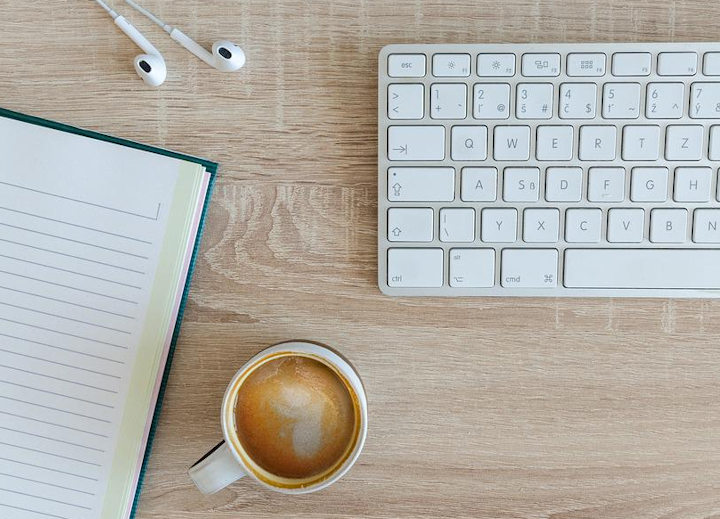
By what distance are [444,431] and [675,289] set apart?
22cm

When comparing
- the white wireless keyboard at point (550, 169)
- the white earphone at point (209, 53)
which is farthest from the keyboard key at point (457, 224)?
the white earphone at point (209, 53)

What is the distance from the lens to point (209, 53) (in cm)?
55

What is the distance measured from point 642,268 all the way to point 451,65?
0.22 m

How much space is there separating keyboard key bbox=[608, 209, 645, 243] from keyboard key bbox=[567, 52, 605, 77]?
0.11 meters

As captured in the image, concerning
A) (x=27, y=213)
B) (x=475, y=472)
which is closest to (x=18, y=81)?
(x=27, y=213)

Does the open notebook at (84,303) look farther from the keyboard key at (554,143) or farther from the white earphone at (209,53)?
the keyboard key at (554,143)

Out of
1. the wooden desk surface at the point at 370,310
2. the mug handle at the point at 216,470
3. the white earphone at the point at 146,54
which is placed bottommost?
the mug handle at the point at 216,470

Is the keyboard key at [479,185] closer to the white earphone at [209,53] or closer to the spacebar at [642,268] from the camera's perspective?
the spacebar at [642,268]

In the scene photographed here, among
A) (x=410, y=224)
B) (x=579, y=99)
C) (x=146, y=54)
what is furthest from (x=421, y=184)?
(x=146, y=54)

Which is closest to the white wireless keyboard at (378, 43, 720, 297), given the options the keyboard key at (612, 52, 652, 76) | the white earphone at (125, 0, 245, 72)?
the keyboard key at (612, 52, 652, 76)

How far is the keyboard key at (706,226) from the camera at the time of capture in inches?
20.7

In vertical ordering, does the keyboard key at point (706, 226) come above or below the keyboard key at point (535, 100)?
Result: below

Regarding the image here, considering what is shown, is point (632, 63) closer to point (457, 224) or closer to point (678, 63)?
point (678, 63)

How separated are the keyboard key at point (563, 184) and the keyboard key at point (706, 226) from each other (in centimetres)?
9
